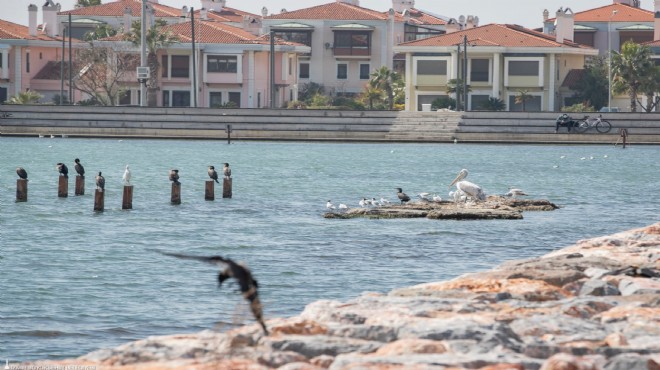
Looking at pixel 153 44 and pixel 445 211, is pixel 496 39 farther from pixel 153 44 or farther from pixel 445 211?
pixel 445 211

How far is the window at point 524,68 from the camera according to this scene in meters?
99.5

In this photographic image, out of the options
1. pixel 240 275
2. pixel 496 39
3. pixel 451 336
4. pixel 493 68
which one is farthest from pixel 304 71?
pixel 240 275

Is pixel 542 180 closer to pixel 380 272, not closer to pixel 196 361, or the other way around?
pixel 380 272

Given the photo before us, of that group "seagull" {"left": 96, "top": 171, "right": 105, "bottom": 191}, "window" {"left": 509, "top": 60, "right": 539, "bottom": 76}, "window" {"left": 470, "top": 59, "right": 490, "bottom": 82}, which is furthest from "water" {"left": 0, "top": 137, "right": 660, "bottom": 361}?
"window" {"left": 470, "top": 59, "right": 490, "bottom": 82}

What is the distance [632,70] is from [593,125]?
13.2m

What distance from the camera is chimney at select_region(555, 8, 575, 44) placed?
10658 cm

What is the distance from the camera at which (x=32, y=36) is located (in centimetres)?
10869

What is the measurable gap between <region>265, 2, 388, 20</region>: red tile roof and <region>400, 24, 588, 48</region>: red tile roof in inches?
555

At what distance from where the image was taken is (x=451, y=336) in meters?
11.7

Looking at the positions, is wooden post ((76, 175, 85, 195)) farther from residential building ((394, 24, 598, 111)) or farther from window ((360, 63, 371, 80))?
window ((360, 63, 371, 80))

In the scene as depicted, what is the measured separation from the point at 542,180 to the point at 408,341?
45.7 meters

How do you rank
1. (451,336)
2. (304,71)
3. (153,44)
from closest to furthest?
(451,336), (153,44), (304,71)

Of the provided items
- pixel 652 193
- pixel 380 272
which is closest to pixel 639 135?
pixel 652 193

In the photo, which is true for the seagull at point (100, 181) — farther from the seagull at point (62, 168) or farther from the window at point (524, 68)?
the window at point (524, 68)
